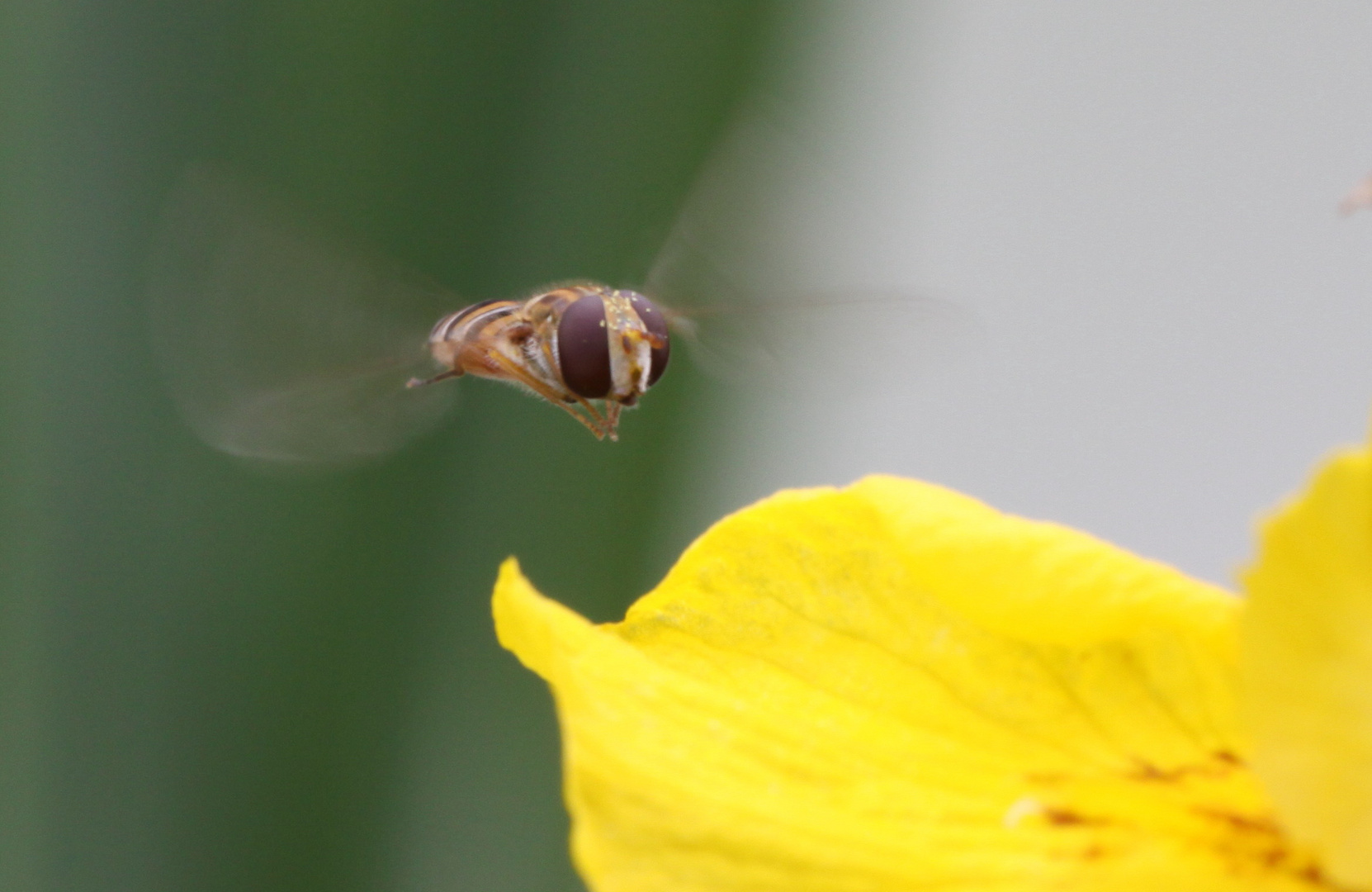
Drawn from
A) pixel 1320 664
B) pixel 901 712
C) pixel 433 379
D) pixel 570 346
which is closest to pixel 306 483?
pixel 433 379

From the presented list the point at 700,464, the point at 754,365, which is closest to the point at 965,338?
the point at 754,365

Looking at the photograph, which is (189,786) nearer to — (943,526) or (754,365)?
(754,365)

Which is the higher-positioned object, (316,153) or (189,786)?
(316,153)

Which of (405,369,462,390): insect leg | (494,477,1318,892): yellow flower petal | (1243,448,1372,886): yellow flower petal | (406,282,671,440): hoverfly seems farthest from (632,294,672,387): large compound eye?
(1243,448,1372,886): yellow flower petal

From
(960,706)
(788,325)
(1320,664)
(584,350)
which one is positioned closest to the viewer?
(1320,664)

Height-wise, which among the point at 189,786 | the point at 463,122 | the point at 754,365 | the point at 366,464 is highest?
the point at 463,122

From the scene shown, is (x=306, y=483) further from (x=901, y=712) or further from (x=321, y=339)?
(x=901, y=712)
